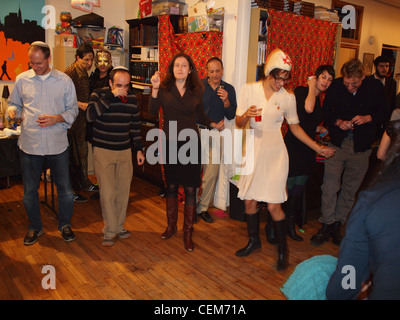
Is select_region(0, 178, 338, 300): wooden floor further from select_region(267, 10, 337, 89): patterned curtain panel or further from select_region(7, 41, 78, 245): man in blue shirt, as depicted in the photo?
select_region(267, 10, 337, 89): patterned curtain panel

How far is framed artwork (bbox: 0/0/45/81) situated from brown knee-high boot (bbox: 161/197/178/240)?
3.31m

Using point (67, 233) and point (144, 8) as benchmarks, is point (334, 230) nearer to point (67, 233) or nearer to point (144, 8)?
point (67, 233)

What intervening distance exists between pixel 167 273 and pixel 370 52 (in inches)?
252

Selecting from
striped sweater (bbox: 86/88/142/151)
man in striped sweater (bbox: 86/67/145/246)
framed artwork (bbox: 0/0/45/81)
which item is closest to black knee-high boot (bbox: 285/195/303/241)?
man in striped sweater (bbox: 86/67/145/246)

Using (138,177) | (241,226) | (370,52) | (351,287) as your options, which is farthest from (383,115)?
(370,52)

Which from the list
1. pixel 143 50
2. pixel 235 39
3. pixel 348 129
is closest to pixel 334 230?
pixel 348 129

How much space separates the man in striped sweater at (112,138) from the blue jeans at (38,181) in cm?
34

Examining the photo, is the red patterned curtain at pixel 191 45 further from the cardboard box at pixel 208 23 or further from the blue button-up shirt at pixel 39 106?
the blue button-up shirt at pixel 39 106

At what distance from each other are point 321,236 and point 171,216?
146cm

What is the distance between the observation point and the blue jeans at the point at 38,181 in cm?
313

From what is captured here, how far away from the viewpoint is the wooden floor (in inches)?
102

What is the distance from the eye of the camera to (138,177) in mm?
5465

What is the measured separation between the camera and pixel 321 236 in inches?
138
